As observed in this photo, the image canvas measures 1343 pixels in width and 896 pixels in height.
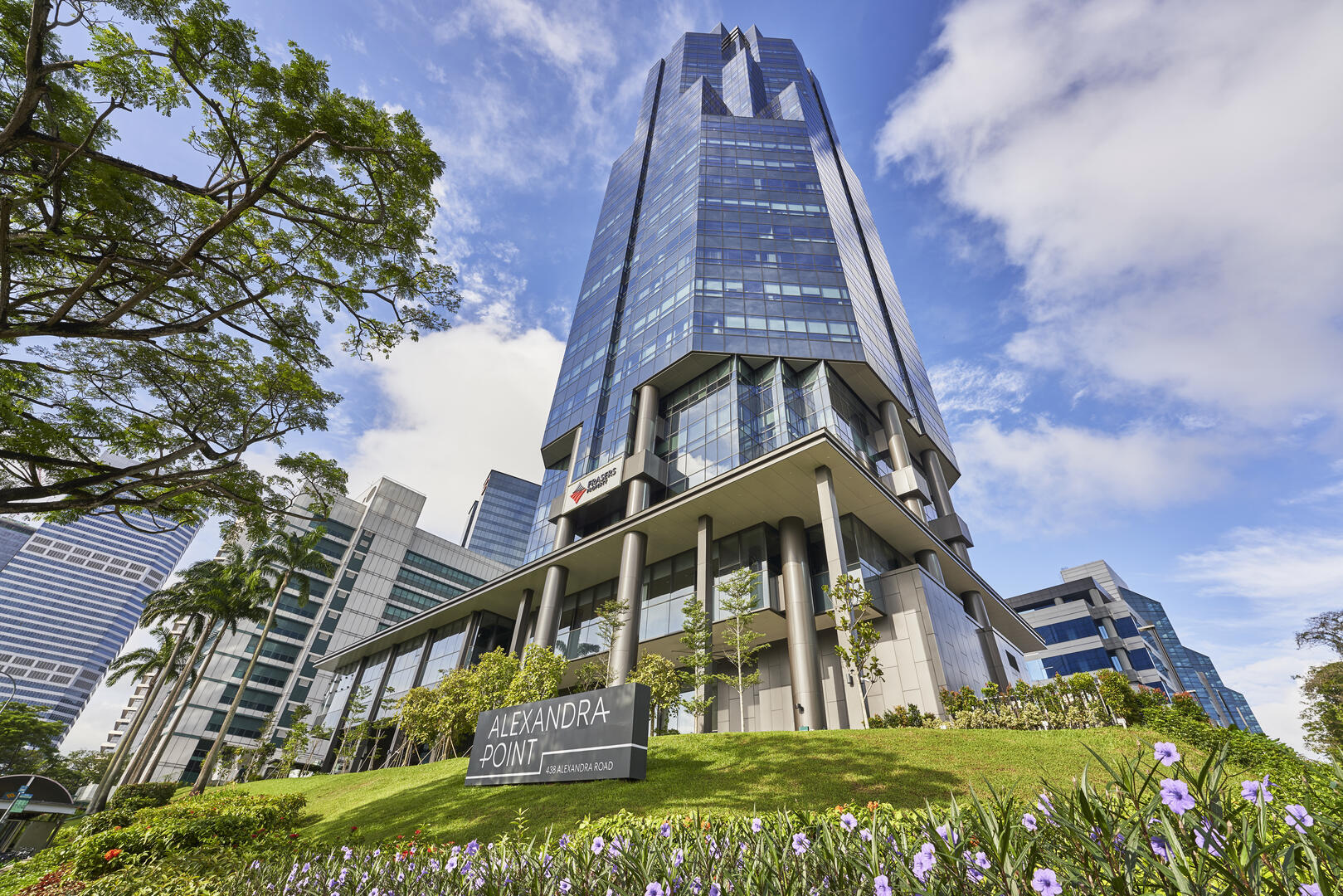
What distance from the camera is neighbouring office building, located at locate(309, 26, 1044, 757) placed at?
83.7 feet

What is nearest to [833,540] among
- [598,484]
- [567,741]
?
[567,741]

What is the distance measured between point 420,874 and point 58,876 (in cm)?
1314

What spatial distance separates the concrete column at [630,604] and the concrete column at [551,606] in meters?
5.40

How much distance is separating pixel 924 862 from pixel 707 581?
77.4 feet

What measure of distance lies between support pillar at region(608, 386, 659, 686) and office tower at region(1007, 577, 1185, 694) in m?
56.0

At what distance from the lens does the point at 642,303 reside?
4462 cm

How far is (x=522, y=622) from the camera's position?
116ft

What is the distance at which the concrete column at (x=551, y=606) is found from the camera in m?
31.0

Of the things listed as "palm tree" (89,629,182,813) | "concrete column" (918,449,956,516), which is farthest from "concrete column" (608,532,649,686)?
"palm tree" (89,629,182,813)

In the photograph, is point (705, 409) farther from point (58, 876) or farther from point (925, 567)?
point (58, 876)

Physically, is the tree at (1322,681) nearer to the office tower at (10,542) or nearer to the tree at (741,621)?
the tree at (741,621)

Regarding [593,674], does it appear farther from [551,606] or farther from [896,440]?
[896,440]

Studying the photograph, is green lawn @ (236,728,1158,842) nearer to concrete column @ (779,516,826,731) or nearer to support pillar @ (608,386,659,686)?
concrete column @ (779,516,826,731)

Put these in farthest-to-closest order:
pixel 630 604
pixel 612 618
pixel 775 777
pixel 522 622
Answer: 1. pixel 522 622
2. pixel 630 604
3. pixel 612 618
4. pixel 775 777
